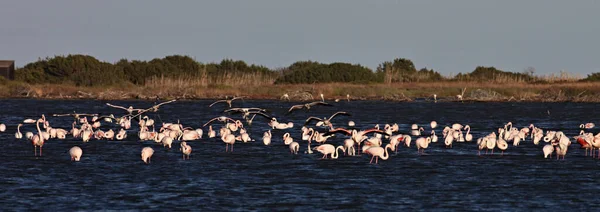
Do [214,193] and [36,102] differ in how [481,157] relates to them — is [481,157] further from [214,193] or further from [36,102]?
[36,102]

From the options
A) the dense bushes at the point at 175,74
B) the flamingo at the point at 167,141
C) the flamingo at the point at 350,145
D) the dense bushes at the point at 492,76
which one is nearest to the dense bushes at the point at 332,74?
the dense bushes at the point at 175,74

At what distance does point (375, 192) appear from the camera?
72.5 ft

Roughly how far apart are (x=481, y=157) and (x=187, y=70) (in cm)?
6989

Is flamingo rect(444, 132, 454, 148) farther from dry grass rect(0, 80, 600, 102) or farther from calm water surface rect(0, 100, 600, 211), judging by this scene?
dry grass rect(0, 80, 600, 102)

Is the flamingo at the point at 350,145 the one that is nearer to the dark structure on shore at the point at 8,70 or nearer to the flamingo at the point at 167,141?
the flamingo at the point at 167,141

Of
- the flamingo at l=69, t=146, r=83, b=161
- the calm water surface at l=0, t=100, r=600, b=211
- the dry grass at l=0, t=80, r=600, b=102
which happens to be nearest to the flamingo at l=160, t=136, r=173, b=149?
the calm water surface at l=0, t=100, r=600, b=211

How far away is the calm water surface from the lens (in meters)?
20.6

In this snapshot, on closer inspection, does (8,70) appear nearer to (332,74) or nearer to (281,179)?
(332,74)

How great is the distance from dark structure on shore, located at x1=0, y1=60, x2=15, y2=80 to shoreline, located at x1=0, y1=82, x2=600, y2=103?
10150 millimetres

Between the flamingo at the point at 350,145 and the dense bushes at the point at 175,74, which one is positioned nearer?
the flamingo at the point at 350,145

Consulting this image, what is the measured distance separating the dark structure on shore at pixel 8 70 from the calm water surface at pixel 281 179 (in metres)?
56.9

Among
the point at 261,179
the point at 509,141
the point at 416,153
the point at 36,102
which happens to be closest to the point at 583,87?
the point at 36,102

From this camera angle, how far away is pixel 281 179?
79.4ft

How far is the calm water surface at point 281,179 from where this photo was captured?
20578 millimetres
